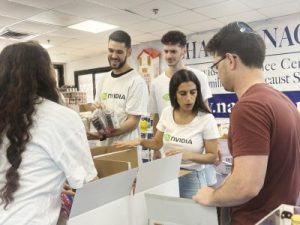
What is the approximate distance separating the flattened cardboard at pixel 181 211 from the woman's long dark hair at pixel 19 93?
0.46 meters

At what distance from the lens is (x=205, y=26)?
209 inches

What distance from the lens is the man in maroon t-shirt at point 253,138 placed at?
0.90 meters

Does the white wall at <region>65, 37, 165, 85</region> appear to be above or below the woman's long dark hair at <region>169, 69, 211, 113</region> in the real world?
above

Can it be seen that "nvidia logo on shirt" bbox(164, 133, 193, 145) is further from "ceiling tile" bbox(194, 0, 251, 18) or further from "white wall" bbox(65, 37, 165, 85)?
"white wall" bbox(65, 37, 165, 85)

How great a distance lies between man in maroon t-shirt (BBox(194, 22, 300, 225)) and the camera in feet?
2.96

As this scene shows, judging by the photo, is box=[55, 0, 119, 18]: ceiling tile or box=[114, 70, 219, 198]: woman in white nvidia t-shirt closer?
box=[114, 70, 219, 198]: woman in white nvidia t-shirt

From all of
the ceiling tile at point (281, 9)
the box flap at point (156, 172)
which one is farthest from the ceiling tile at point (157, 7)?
the box flap at point (156, 172)

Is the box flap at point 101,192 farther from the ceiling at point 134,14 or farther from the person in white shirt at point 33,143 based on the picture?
the ceiling at point 134,14

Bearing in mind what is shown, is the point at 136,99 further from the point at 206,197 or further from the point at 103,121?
the point at 206,197

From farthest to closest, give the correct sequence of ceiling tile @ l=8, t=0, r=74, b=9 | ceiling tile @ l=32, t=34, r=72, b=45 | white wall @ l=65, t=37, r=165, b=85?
white wall @ l=65, t=37, r=165, b=85
ceiling tile @ l=32, t=34, r=72, b=45
ceiling tile @ l=8, t=0, r=74, b=9

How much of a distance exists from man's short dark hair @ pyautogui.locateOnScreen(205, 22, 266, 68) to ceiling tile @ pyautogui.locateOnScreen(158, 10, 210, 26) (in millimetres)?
3438

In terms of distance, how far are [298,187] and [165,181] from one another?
1.98ft

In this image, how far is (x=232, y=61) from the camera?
107 cm

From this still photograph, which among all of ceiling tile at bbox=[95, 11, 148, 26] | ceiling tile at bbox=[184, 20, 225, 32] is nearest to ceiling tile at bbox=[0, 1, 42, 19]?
ceiling tile at bbox=[95, 11, 148, 26]
